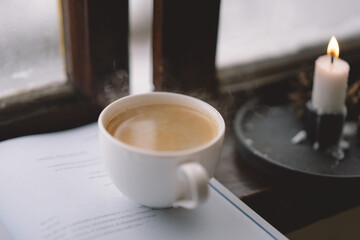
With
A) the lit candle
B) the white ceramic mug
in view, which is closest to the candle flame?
the lit candle

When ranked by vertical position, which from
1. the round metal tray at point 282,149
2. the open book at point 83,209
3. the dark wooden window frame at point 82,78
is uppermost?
the dark wooden window frame at point 82,78

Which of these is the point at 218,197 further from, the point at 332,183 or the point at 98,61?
the point at 98,61

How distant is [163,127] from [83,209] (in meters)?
0.14

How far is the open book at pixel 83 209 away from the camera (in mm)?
553

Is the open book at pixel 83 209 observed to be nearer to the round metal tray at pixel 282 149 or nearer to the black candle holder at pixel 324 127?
the round metal tray at pixel 282 149

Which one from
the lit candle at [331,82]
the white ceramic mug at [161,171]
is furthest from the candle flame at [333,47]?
the white ceramic mug at [161,171]

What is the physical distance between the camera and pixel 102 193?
61 cm

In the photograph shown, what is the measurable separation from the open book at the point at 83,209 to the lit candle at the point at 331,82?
0.23 m

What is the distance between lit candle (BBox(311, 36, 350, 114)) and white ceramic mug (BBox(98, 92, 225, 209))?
0.24m

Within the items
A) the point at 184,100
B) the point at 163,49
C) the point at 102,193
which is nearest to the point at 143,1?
the point at 163,49

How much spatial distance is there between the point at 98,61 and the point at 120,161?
0.93 ft

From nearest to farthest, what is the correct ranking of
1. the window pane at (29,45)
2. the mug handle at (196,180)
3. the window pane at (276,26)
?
the mug handle at (196,180) → the window pane at (29,45) → the window pane at (276,26)

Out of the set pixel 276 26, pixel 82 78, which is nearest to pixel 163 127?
pixel 82 78

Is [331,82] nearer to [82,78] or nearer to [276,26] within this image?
[276,26]
